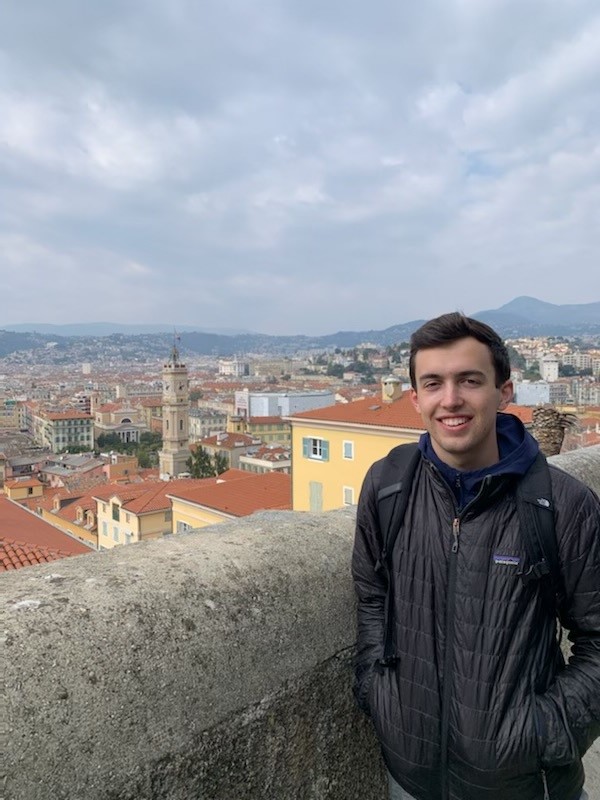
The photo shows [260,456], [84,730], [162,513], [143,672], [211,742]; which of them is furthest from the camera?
[260,456]

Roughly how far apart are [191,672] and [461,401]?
0.95m

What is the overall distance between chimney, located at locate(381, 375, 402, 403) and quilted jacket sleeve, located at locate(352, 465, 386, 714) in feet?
86.0

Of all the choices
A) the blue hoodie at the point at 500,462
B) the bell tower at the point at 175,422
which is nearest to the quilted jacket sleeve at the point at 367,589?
the blue hoodie at the point at 500,462

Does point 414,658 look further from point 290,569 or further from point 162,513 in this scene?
point 162,513

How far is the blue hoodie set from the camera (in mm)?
1691

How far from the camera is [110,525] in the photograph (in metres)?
36.2

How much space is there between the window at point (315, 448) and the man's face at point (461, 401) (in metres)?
26.0

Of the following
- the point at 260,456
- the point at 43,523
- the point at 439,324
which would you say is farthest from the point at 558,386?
the point at 439,324

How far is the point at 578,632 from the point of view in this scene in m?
1.67

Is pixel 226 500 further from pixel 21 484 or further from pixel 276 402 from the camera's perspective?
pixel 276 402

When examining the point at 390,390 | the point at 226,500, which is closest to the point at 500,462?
the point at 226,500

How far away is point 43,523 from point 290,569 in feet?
54.6

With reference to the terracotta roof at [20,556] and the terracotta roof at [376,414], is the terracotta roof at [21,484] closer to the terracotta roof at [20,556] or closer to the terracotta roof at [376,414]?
the terracotta roof at [376,414]

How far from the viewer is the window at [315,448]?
2784 cm
